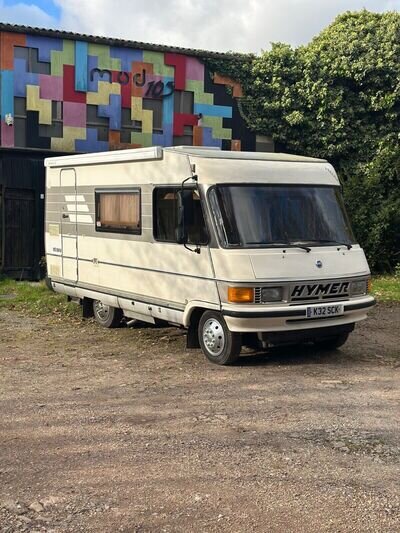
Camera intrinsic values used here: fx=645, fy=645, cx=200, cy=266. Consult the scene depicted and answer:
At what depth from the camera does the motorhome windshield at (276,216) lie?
7641 mm

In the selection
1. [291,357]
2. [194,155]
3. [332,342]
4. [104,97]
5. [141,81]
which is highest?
[141,81]

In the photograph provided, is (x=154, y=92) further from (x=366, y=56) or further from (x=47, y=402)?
(x=47, y=402)

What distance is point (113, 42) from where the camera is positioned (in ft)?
58.2

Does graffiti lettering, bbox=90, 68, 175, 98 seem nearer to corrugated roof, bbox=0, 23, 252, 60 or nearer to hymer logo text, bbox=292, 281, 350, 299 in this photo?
corrugated roof, bbox=0, 23, 252, 60

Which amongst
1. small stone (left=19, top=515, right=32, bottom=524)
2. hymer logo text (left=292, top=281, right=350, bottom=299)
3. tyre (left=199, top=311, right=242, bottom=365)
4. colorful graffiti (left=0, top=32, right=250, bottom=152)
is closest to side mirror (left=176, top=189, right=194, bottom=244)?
tyre (left=199, top=311, right=242, bottom=365)

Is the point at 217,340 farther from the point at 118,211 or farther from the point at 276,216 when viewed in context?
the point at 118,211

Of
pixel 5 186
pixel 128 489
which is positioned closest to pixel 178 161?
pixel 128 489

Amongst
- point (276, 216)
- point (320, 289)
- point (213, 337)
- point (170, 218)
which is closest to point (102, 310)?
point (170, 218)

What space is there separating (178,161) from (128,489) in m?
4.82

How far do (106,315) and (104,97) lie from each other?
933cm

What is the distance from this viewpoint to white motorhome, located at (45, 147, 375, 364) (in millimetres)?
7496

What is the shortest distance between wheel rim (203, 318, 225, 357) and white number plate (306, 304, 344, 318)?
1069mm

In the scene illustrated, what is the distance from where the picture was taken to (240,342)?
25.3 ft

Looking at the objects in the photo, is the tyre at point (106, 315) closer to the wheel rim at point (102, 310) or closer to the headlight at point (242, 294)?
the wheel rim at point (102, 310)
